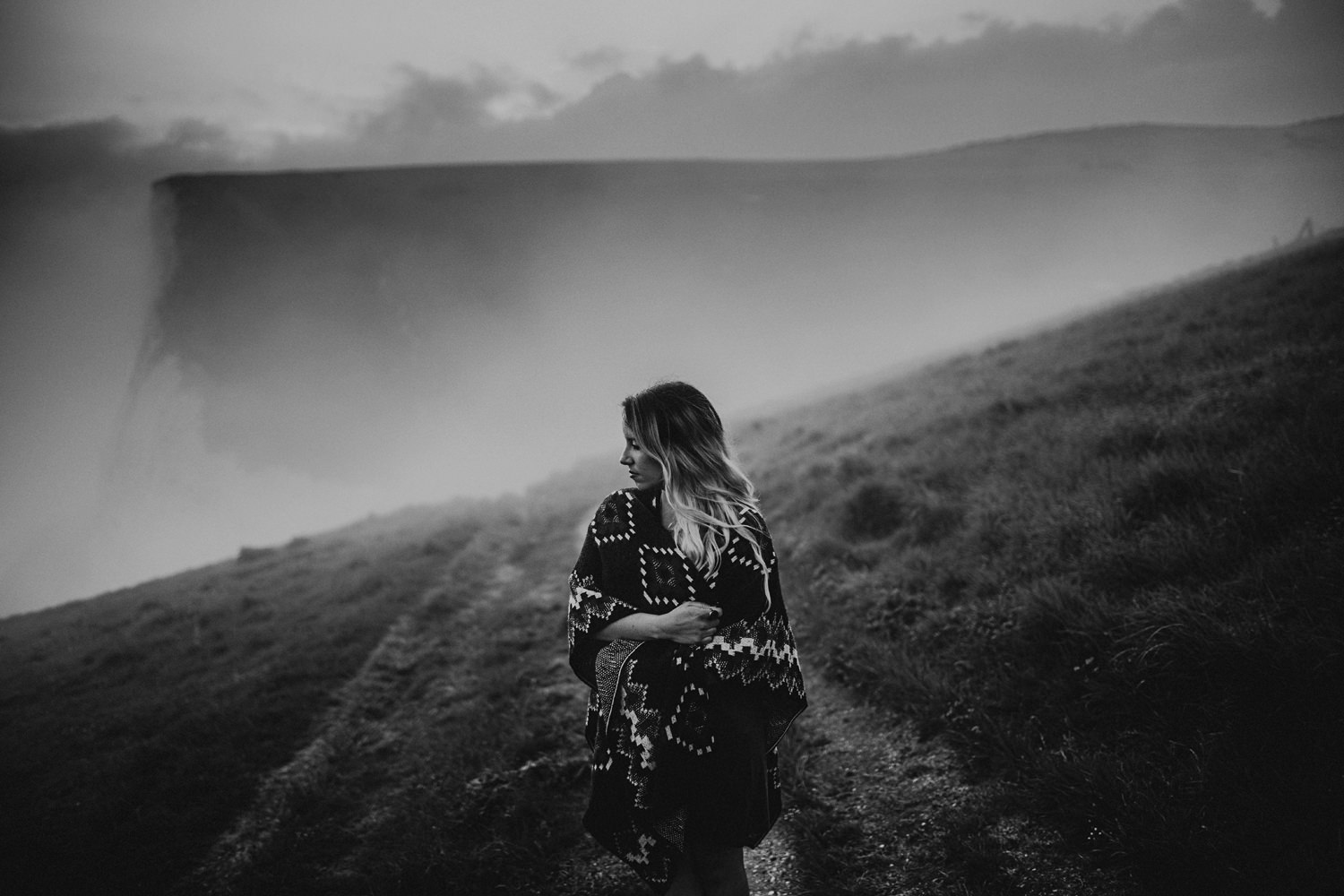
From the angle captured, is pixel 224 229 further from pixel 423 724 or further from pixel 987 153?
pixel 987 153

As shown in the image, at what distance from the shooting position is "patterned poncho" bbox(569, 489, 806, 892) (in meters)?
2.38

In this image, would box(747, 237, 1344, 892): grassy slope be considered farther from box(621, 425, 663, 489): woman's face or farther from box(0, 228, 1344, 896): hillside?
box(621, 425, 663, 489): woman's face

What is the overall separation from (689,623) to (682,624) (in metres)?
0.03

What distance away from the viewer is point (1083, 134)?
92938mm

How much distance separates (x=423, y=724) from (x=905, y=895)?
5.38 metres

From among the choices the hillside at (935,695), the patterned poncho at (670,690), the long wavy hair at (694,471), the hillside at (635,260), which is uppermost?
the hillside at (635,260)

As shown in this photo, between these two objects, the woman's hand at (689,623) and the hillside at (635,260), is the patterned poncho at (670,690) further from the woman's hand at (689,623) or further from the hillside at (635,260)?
the hillside at (635,260)

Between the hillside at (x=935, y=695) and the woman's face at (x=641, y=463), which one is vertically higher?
the woman's face at (x=641, y=463)

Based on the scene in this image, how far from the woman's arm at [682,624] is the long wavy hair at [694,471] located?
0.23 meters

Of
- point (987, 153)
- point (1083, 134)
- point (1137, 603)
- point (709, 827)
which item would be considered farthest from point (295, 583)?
point (1083, 134)

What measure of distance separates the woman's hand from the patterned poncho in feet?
0.54

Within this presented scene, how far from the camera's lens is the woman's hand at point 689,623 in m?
2.27

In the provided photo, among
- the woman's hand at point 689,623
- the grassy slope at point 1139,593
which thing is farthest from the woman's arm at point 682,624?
the grassy slope at point 1139,593

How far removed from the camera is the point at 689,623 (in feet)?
7.43
